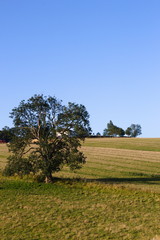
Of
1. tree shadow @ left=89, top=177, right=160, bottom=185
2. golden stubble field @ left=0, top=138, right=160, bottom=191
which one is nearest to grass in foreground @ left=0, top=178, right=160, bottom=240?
tree shadow @ left=89, top=177, right=160, bottom=185

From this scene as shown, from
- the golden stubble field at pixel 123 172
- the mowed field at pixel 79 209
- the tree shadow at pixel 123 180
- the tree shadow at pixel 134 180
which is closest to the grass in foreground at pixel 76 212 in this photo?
the mowed field at pixel 79 209

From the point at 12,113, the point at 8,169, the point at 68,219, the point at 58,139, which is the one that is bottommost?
the point at 68,219

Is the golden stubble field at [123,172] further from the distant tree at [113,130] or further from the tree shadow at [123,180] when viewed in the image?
the distant tree at [113,130]

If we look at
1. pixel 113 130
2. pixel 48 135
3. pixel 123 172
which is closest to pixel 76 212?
pixel 48 135

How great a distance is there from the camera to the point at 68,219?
19891 millimetres

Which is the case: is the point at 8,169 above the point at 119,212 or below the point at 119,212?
above

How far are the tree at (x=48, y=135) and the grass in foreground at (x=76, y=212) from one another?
2233mm

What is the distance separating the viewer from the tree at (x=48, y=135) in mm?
32562

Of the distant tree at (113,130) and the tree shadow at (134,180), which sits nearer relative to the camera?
the tree shadow at (134,180)

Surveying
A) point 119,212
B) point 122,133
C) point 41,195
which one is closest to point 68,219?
point 119,212

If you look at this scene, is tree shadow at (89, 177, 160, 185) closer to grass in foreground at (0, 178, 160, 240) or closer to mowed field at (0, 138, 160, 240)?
mowed field at (0, 138, 160, 240)

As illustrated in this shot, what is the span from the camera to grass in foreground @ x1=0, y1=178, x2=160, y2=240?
55.8ft

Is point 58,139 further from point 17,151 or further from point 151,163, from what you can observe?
point 151,163

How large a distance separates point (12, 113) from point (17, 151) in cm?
430
